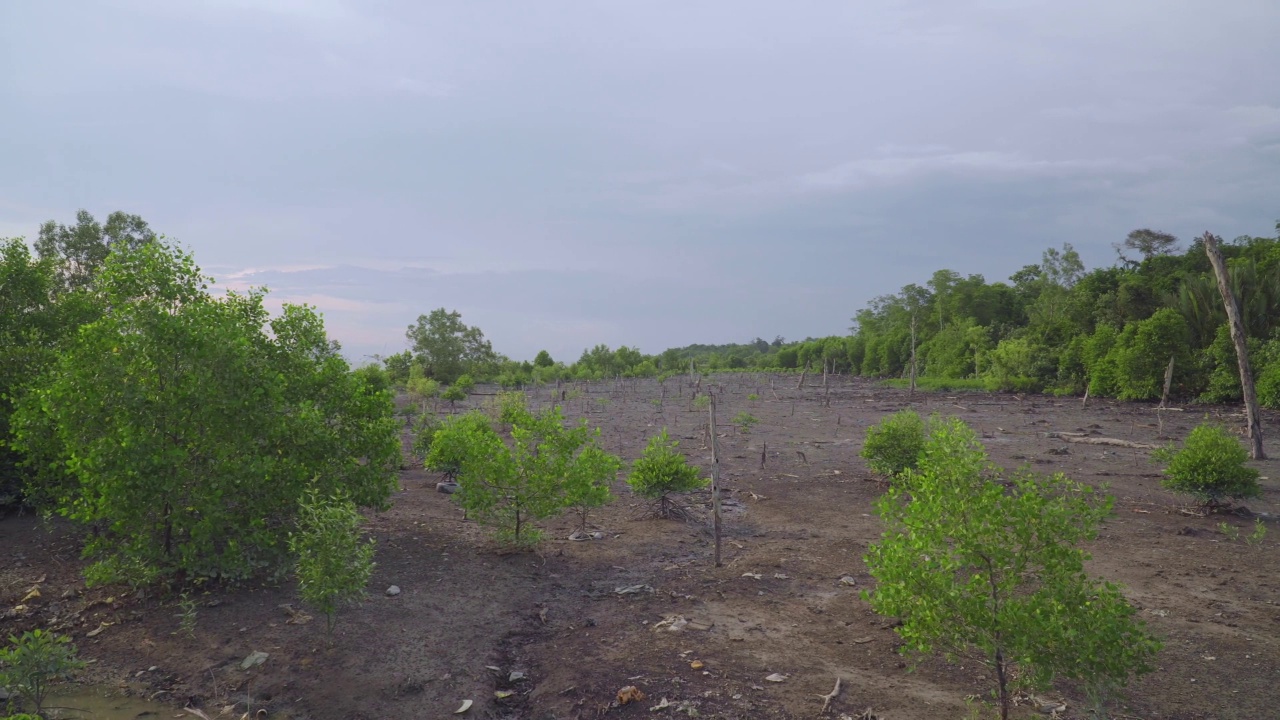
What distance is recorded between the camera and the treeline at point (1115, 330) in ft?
105

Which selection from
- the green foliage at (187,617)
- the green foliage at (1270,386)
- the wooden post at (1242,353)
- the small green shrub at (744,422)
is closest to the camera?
the green foliage at (187,617)

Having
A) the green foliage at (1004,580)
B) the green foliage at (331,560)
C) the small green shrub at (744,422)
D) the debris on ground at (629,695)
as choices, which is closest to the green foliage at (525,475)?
the green foliage at (331,560)

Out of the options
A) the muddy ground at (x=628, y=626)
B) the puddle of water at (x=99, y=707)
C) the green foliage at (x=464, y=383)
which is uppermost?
the green foliage at (x=464, y=383)

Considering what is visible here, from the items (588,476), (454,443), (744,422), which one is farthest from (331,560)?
(744,422)

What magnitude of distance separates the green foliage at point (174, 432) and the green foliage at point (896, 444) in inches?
395

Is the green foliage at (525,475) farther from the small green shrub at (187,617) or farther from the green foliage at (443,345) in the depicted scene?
the green foliage at (443,345)

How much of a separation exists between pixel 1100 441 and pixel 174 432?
2235 cm

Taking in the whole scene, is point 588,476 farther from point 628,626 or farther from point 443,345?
point 443,345

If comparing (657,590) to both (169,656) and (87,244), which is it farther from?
(87,244)

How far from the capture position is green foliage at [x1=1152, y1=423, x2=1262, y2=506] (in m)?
11.4

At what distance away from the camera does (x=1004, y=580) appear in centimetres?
500

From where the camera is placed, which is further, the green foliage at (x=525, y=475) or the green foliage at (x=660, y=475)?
the green foliage at (x=660, y=475)

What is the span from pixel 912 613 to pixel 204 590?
25.1 ft

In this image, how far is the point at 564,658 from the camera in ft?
22.5
